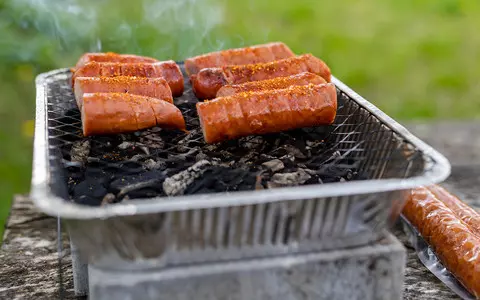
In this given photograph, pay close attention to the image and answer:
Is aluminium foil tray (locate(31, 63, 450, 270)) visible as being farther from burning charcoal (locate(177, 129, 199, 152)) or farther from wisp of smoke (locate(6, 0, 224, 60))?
wisp of smoke (locate(6, 0, 224, 60))

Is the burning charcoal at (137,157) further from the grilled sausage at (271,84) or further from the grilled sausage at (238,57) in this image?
the grilled sausage at (238,57)

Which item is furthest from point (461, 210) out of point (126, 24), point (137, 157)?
point (126, 24)

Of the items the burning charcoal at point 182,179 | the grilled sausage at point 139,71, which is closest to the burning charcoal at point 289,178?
the burning charcoal at point 182,179

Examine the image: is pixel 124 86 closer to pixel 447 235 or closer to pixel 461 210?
pixel 447 235

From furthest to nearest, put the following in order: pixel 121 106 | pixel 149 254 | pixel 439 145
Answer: pixel 439 145
pixel 121 106
pixel 149 254

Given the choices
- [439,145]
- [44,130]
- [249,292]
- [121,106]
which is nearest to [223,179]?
[249,292]

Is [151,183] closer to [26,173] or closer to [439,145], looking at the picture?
[26,173]

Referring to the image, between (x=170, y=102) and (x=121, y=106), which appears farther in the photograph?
(x=170, y=102)
